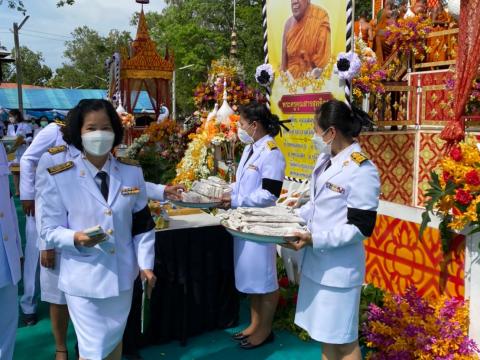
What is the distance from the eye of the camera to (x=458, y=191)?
288 cm

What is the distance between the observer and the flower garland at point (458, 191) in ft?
9.32

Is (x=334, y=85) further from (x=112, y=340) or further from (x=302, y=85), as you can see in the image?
(x=112, y=340)

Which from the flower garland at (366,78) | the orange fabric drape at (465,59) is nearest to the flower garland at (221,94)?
the flower garland at (366,78)

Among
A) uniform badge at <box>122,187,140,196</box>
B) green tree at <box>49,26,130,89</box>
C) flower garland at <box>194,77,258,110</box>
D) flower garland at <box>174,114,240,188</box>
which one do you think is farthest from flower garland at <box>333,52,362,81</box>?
green tree at <box>49,26,130,89</box>

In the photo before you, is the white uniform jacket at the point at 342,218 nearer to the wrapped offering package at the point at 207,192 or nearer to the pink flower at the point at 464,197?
the pink flower at the point at 464,197

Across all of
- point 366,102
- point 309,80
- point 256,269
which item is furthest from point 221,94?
point 256,269

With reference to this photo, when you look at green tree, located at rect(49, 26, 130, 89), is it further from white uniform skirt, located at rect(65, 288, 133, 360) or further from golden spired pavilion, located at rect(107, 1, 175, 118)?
white uniform skirt, located at rect(65, 288, 133, 360)

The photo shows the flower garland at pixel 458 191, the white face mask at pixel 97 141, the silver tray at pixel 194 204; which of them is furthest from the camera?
the silver tray at pixel 194 204

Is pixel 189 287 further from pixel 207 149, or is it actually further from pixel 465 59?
pixel 465 59

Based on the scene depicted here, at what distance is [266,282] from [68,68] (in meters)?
60.3

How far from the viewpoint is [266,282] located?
3.71 m

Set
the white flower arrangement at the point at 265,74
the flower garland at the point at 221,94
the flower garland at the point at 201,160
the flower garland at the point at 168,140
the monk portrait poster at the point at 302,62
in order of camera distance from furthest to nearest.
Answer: the flower garland at the point at 168,140
the flower garland at the point at 221,94
the white flower arrangement at the point at 265,74
the flower garland at the point at 201,160
the monk portrait poster at the point at 302,62

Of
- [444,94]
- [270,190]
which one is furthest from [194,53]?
[270,190]

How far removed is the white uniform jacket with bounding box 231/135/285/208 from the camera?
3.56 m
